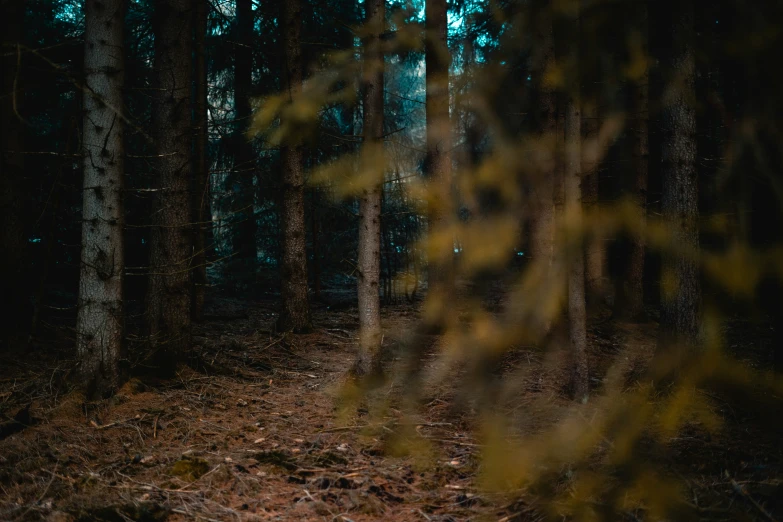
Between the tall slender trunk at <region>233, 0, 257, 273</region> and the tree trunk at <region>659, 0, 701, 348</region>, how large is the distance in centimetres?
891

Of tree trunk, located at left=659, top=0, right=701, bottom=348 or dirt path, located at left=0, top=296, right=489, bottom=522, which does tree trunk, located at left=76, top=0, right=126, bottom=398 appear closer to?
dirt path, located at left=0, top=296, right=489, bottom=522

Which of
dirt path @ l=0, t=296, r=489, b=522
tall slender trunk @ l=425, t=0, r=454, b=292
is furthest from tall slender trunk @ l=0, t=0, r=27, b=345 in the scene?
tall slender trunk @ l=425, t=0, r=454, b=292

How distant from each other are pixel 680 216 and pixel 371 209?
3403mm

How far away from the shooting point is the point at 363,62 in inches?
279

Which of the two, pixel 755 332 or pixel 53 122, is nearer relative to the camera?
pixel 755 332

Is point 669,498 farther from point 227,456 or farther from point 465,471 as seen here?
point 227,456

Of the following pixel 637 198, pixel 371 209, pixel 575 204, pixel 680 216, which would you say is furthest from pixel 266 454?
pixel 637 198

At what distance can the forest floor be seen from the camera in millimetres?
4207

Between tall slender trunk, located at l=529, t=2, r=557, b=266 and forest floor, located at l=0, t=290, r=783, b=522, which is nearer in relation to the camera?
forest floor, located at l=0, t=290, r=783, b=522

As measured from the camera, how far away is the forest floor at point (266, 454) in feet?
13.8

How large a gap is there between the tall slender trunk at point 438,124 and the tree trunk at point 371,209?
1.44 m

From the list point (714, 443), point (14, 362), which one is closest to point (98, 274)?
point (14, 362)

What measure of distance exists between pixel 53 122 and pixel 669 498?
1242 cm

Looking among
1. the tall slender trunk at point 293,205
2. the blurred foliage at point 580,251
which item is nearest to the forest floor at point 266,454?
the blurred foliage at point 580,251
